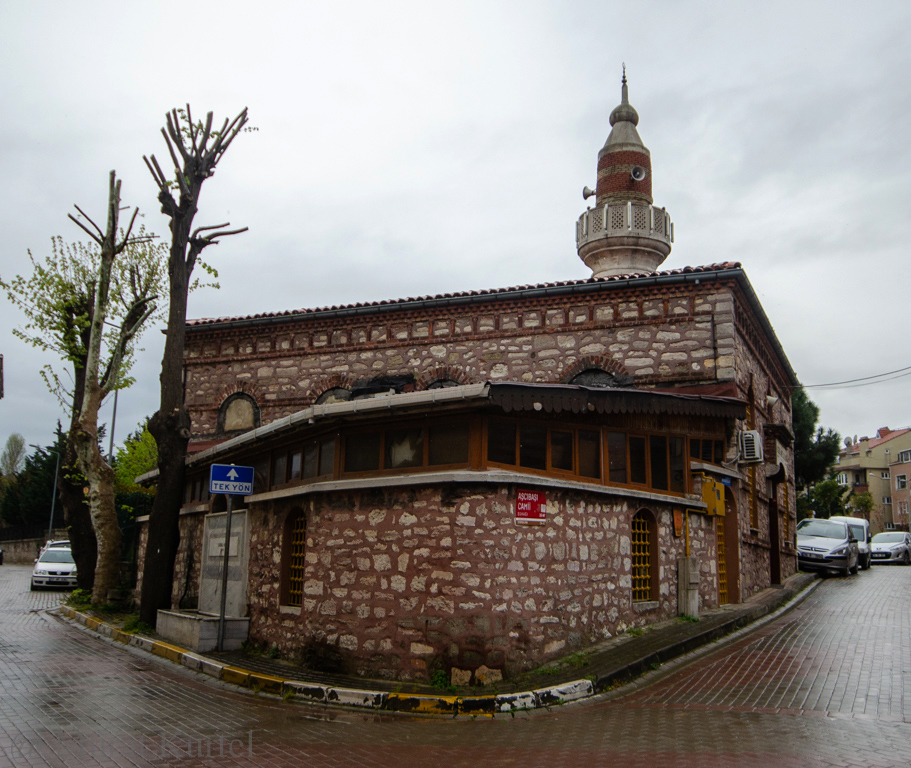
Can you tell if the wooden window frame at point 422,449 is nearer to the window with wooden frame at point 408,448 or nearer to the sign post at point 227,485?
the window with wooden frame at point 408,448

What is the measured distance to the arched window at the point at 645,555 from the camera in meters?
10.9

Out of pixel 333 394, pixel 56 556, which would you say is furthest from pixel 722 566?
pixel 56 556

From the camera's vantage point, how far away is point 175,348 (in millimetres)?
14625

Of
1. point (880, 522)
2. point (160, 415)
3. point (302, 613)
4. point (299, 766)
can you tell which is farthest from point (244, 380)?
point (880, 522)

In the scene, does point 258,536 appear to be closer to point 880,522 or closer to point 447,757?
point 447,757

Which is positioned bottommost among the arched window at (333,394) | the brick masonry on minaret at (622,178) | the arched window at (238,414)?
the arched window at (238,414)

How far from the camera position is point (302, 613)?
9.82 metres

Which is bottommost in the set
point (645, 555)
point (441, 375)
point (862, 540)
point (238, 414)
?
point (645, 555)

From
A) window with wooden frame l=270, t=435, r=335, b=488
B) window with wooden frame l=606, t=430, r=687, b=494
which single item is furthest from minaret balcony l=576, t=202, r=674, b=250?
window with wooden frame l=270, t=435, r=335, b=488

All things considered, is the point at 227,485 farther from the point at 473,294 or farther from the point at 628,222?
the point at 628,222

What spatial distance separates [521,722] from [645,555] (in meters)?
4.15

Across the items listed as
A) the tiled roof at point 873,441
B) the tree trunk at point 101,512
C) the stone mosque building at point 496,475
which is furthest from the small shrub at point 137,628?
the tiled roof at point 873,441

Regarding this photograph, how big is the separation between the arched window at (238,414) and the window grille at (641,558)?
10.4m

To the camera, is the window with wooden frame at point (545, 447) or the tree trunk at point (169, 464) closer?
the window with wooden frame at point (545, 447)
